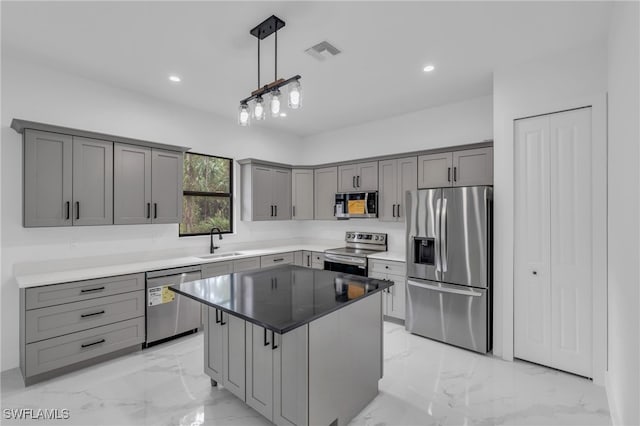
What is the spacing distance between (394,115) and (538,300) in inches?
118

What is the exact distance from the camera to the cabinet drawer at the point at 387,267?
390 cm

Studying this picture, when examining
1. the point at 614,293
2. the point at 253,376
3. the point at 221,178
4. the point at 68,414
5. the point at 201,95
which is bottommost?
the point at 68,414

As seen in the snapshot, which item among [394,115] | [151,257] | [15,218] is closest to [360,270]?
[394,115]

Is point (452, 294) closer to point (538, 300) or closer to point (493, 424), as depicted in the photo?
point (538, 300)

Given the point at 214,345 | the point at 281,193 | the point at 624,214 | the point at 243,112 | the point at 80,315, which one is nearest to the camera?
the point at 624,214

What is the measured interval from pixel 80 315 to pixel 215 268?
4.44ft

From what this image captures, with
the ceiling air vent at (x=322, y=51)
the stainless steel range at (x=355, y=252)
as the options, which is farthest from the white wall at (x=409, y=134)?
the ceiling air vent at (x=322, y=51)

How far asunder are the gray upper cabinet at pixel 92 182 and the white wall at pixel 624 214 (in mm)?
4077

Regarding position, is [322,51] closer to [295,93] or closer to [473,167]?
[295,93]

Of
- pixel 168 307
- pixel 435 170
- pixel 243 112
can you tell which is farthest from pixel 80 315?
pixel 435 170

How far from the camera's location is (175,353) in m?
3.20

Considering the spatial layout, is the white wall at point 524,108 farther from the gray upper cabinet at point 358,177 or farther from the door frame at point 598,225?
the gray upper cabinet at point 358,177

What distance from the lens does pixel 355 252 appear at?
461cm

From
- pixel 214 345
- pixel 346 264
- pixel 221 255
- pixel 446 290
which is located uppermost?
pixel 221 255
